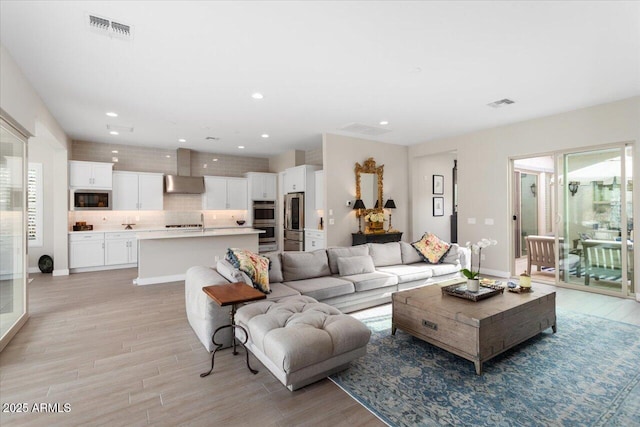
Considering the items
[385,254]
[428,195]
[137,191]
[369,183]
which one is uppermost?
[369,183]

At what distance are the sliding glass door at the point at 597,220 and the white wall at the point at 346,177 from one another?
312cm

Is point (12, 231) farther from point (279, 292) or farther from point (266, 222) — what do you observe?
point (266, 222)

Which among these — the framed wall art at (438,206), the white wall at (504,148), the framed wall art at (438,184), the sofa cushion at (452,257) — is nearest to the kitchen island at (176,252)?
the sofa cushion at (452,257)

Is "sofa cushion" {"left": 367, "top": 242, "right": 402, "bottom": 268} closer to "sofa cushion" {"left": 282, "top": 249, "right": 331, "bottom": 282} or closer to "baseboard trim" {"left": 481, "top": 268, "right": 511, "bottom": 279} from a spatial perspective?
"sofa cushion" {"left": 282, "top": 249, "right": 331, "bottom": 282}

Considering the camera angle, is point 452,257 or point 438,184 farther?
point 438,184

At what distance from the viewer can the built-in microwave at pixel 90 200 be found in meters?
6.72

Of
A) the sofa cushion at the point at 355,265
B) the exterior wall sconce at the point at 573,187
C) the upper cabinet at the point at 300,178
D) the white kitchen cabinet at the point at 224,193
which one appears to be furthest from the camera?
the white kitchen cabinet at the point at 224,193

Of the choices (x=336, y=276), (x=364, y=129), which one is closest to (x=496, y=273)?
(x=336, y=276)

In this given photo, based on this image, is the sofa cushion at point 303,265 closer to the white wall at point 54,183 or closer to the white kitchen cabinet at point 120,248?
the white wall at point 54,183

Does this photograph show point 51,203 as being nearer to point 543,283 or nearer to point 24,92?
point 24,92

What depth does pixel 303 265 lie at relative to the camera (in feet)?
13.5

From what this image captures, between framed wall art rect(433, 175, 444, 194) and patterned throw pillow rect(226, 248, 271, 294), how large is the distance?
5.86 metres

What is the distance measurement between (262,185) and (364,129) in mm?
3715

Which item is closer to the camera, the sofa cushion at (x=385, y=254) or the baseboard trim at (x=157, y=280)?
the sofa cushion at (x=385, y=254)
